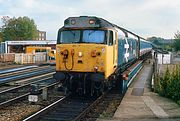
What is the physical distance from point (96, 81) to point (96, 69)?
1.50 feet

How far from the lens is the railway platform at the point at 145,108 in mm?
10359

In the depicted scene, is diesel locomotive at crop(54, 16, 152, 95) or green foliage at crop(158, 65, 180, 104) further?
green foliage at crop(158, 65, 180, 104)

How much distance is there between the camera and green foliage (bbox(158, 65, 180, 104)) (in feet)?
47.2

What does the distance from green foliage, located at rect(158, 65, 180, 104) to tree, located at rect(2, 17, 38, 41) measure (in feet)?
305

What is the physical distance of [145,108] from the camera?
1198cm

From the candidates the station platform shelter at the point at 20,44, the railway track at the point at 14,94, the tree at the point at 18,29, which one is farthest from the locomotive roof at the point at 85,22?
the tree at the point at 18,29

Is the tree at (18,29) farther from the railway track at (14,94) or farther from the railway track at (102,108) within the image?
the railway track at (102,108)

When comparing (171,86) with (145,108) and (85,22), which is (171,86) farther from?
(85,22)

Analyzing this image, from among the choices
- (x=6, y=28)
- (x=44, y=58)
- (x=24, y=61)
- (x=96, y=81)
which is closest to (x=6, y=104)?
(x=96, y=81)

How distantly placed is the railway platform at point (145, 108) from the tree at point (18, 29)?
9336 cm

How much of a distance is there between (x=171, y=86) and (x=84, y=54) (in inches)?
178

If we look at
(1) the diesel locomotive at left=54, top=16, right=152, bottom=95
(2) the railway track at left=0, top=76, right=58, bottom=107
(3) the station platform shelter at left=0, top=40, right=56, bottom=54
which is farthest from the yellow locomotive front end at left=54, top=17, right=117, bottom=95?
(3) the station platform shelter at left=0, top=40, right=56, bottom=54

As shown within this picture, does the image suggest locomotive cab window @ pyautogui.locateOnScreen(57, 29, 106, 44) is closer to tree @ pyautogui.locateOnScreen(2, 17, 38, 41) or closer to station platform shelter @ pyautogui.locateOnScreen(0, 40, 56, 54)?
station platform shelter @ pyautogui.locateOnScreen(0, 40, 56, 54)

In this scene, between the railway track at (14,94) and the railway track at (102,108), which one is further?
the railway track at (14,94)
